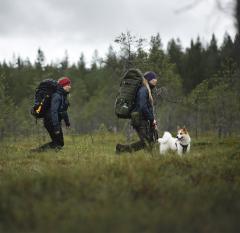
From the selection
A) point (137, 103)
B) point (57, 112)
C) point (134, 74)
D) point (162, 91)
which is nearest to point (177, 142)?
point (137, 103)

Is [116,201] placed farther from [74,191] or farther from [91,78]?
[91,78]

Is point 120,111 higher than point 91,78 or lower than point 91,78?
lower

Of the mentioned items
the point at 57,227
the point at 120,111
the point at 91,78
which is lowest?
the point at 57,227

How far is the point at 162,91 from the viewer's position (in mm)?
19281

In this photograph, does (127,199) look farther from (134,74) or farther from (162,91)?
(162,91)

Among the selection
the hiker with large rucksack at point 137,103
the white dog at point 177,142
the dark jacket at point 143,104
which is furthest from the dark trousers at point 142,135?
the white dog at point 177,142

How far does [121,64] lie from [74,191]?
15.9m

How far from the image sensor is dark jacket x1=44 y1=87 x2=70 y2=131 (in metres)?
12.1

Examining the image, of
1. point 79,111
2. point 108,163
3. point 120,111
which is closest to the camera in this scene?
point 108,163

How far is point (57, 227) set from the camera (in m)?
4.33

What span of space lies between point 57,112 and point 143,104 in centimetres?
283

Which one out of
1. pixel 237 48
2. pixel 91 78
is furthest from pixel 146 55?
pixel 91 78

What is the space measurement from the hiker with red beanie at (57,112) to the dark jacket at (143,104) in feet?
8.40

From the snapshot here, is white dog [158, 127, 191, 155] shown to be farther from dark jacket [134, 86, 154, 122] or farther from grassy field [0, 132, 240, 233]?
grassy field [0, 132, 240, 233]
